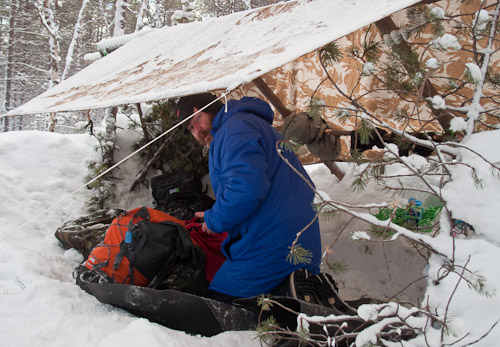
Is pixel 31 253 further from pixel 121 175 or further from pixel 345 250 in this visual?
pixel 345 250

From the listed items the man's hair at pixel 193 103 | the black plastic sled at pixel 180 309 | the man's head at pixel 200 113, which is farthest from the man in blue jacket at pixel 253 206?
the man's hair at pixel 193 103

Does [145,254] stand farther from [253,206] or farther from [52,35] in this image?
[52,35]

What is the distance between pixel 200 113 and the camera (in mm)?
2412

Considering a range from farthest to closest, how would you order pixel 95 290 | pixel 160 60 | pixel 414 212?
pixel 160 60, pixel 414 212, pixel 95 290

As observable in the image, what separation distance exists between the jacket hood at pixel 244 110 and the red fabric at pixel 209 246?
0.99 m

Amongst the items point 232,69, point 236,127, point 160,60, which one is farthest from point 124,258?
point 160,60

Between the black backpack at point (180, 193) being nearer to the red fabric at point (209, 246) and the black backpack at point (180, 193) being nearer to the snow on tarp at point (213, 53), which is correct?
the red fabric at point (209, 246)

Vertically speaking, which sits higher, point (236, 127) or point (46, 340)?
point (236, 127)

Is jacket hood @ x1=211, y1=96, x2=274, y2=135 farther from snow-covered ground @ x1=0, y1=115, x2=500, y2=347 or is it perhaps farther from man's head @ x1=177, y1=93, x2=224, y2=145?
snow-covered ground @ x1=0, y1=115, x2=500, y2=347

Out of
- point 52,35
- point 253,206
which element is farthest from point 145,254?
point 52,35

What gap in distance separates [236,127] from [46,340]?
1.52m

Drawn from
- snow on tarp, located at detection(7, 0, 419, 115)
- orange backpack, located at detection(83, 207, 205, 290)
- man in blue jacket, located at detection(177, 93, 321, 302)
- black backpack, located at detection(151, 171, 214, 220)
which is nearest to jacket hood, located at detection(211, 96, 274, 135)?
man in blue jacket, located at detection(177, 93, 321, 302)

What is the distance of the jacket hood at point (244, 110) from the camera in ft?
6.75

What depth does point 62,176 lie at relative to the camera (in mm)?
4250
